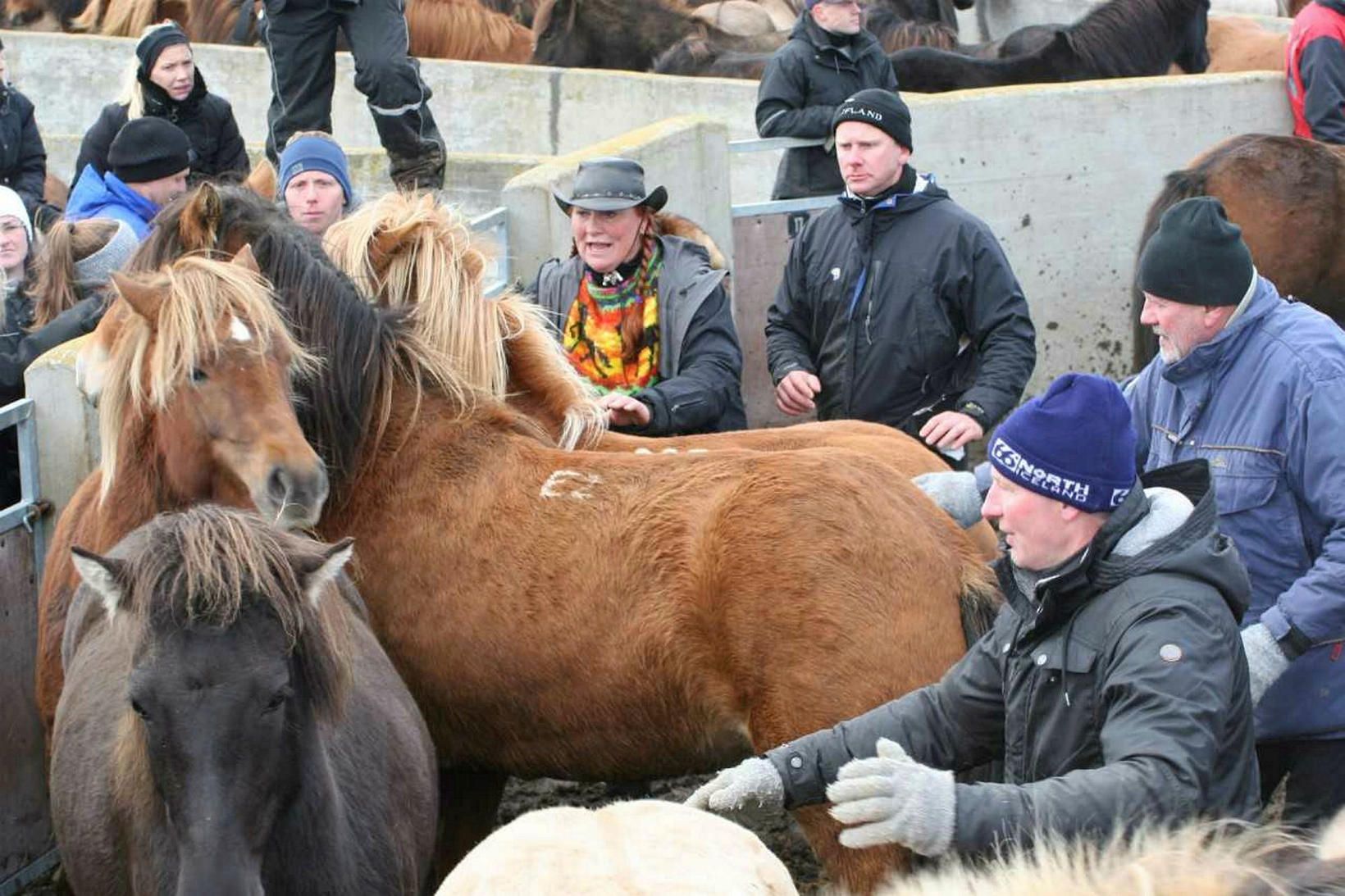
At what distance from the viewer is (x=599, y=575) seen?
15.2 ft

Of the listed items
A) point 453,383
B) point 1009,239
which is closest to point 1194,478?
point 453,383

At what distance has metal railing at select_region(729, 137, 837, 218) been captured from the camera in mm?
8836

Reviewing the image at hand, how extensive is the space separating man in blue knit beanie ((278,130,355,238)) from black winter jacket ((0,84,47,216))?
2.62 metres

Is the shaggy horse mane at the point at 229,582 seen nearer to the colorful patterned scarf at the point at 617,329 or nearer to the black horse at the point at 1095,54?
the colorful patterned scarf at the point at 617,329

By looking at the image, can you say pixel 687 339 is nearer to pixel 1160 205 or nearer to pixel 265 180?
pixel 265 180

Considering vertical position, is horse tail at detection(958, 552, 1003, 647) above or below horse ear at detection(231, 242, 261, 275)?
below

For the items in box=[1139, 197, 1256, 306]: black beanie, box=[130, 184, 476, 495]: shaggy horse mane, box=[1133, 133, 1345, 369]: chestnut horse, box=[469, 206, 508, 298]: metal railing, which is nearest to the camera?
box=[1139, 197, 1256, 306]: black beanie

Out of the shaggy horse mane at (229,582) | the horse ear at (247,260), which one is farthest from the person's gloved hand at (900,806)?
the horse ear at (247,260)

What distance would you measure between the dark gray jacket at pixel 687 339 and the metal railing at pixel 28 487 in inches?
68.7

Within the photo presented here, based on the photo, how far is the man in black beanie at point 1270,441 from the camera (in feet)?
12.8

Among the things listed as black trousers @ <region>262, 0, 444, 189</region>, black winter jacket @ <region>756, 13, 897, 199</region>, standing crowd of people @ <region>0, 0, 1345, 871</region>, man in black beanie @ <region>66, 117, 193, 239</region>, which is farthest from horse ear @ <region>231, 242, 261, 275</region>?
black winter jacket @ <region>756, 13, 897, 199</region>

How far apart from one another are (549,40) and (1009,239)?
21.5ft

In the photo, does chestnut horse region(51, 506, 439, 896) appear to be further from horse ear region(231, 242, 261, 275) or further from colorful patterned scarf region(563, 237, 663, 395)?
colorful patterned scarf region(563, 237, 663, 395)

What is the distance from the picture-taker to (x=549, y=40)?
1512cm
